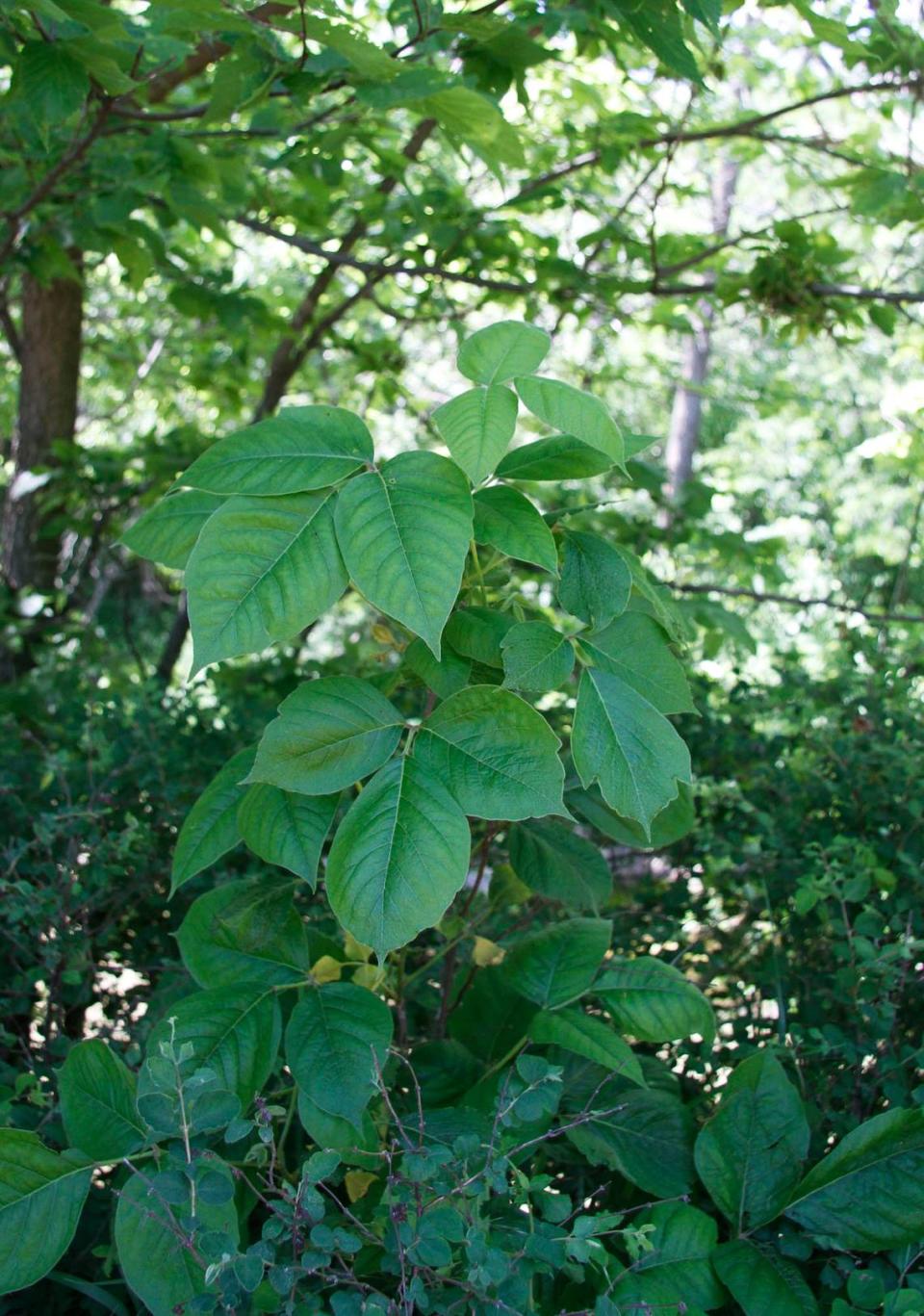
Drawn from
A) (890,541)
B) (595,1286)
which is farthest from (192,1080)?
(890,541)

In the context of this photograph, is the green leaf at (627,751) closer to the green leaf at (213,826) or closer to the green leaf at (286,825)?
the green leaf at (286,825)

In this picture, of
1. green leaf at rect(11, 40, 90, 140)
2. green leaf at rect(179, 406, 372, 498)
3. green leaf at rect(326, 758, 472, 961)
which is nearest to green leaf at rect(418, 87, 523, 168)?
green leaf at rect(11, 40, 90, 140)

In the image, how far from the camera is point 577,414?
120 centimetres

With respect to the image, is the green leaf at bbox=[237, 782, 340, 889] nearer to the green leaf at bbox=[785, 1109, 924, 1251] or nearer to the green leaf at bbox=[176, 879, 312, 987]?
the green leaf at bbox=[176, 879, 312, 987]

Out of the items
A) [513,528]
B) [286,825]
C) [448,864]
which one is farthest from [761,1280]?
[513,528]

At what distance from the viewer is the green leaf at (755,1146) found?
1471 millimetres

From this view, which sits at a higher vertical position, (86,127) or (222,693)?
(86,127)

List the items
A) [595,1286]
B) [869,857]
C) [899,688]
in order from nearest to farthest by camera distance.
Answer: [595,1286] → [869,857] → [899,688]

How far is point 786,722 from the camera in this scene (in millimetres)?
2652

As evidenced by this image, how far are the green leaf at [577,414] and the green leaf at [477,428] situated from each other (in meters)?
0.03

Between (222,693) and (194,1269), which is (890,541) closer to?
(222,693)

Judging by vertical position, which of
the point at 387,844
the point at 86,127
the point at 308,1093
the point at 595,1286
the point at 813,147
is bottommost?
the point at 595,1286

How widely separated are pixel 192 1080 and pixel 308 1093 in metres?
0.18

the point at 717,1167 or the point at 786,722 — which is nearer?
the point at 717,1167
